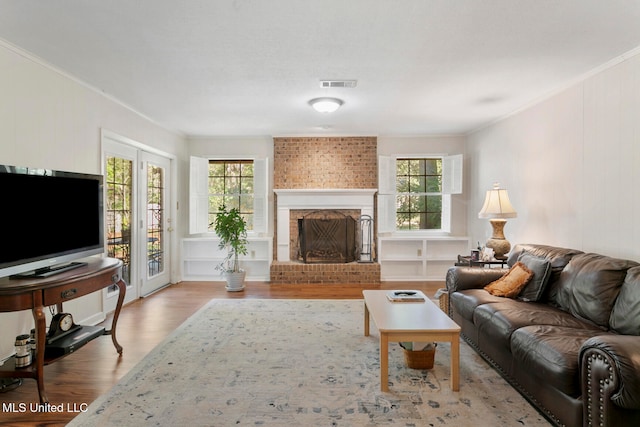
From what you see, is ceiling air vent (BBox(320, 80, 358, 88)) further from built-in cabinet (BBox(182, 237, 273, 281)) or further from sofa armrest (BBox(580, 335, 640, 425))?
built-in cabinet (BBox(182, 237, 273, 281))

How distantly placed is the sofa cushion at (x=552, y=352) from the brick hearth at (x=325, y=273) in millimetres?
3351

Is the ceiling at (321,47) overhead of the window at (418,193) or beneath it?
overhead

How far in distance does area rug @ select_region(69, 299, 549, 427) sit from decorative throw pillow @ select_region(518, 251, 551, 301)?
2.29 feet

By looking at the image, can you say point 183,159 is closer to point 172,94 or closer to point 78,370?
point 172,94

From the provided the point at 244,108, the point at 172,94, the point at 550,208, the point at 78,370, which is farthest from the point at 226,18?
the point at 550,208

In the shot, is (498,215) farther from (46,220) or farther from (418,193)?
(46,220)

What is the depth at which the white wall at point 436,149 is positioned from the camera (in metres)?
5.98

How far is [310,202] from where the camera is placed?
5.83m

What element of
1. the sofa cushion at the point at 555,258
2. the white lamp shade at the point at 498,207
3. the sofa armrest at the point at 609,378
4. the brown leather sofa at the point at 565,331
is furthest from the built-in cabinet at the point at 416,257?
the sofa armrest at the point at 609,378

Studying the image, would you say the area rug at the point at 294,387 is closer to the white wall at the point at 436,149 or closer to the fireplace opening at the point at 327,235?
the fireplace opening at the point at 327,235

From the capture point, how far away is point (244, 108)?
4.30 m

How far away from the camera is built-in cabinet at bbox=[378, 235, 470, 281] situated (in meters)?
5.82

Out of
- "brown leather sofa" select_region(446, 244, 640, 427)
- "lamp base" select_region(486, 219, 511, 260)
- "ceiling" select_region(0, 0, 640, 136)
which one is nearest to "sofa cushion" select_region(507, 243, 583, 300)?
"brown leather sofa" select_region(446, 244, 640, 427)

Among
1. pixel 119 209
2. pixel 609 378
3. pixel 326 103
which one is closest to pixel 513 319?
pixel 609 378
